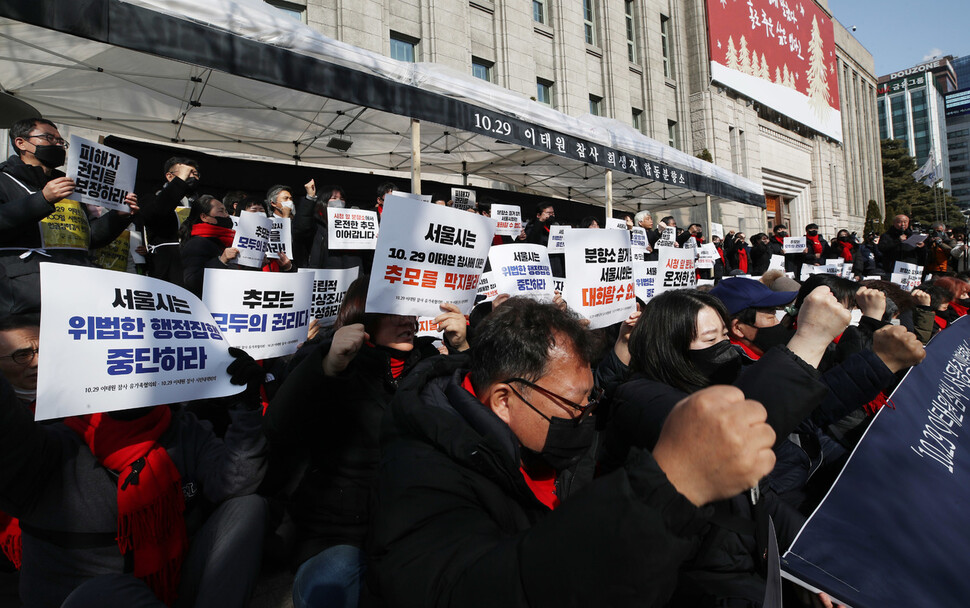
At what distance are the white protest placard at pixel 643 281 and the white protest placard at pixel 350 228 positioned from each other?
8.71 feet

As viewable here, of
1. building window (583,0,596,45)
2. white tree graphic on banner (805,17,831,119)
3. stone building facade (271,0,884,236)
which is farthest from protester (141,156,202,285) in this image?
white tree graphic on banner (805,17,831,119)

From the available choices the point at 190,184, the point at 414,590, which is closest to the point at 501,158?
the point at 190,184

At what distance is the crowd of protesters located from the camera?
2.66 feet

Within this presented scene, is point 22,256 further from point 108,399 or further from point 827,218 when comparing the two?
point 827,218

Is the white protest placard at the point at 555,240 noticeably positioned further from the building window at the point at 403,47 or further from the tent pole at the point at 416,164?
the building window at the point at 403,47

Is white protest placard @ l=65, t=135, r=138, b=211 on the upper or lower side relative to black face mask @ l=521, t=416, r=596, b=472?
upper

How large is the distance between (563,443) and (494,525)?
47 centimetres

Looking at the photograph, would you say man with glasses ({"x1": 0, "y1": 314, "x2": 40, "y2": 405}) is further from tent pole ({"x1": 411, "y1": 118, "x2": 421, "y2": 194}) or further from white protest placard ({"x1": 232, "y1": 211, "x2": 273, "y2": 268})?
tent pole ({"x1": 411, "y1": 118, "x2": 421, "y2": 194})

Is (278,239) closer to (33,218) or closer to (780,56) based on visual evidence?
(33,218)

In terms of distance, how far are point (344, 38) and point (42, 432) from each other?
38.7ft

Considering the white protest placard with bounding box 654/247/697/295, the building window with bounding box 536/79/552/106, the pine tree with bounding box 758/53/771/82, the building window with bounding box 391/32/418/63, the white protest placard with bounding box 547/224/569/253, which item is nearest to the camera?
the white protest placard with bounding box 654/247/697/295

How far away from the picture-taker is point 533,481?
5.31 ft

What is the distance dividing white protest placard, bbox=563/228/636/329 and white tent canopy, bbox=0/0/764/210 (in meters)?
3.40

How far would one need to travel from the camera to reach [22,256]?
10.4ft
